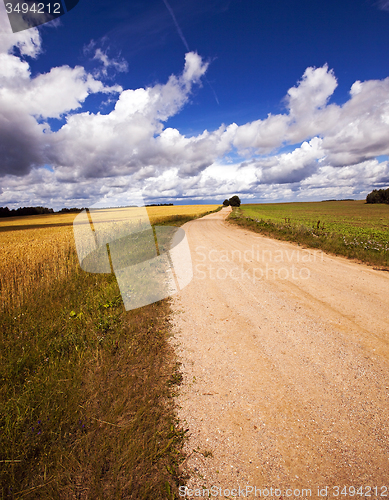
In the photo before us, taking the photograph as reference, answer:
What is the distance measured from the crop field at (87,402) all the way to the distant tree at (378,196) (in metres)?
136

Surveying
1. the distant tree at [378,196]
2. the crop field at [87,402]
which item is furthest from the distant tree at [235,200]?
the crop field at [87,402]

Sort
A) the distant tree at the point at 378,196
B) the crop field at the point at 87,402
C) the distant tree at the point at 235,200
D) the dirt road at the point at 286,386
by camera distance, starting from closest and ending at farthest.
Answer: the crop field at the point at 87,402 → the dirt road at the point at 286,386 → the distant tree at the point at 378,196 → the distant tree at the point at 235,200

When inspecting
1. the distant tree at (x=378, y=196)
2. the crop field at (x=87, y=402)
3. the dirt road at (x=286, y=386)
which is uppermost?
the crop field at (x=87, y=402)

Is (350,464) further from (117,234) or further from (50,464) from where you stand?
(117,234)

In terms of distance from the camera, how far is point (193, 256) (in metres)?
10.3

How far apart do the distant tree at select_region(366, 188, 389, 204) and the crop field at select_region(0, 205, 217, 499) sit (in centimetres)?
13597

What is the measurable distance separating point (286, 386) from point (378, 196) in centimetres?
13871

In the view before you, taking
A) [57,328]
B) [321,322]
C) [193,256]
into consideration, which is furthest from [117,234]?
[321,322]

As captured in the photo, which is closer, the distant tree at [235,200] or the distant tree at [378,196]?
the distant tree at [378,196]

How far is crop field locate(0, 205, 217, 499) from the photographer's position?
1997mm

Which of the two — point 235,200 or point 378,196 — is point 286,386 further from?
point 378,196

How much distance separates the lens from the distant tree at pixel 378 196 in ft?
343

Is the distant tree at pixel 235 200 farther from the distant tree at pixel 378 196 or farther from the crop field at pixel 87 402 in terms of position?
the crop field at pixel 87 402

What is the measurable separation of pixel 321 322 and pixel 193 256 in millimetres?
6379
